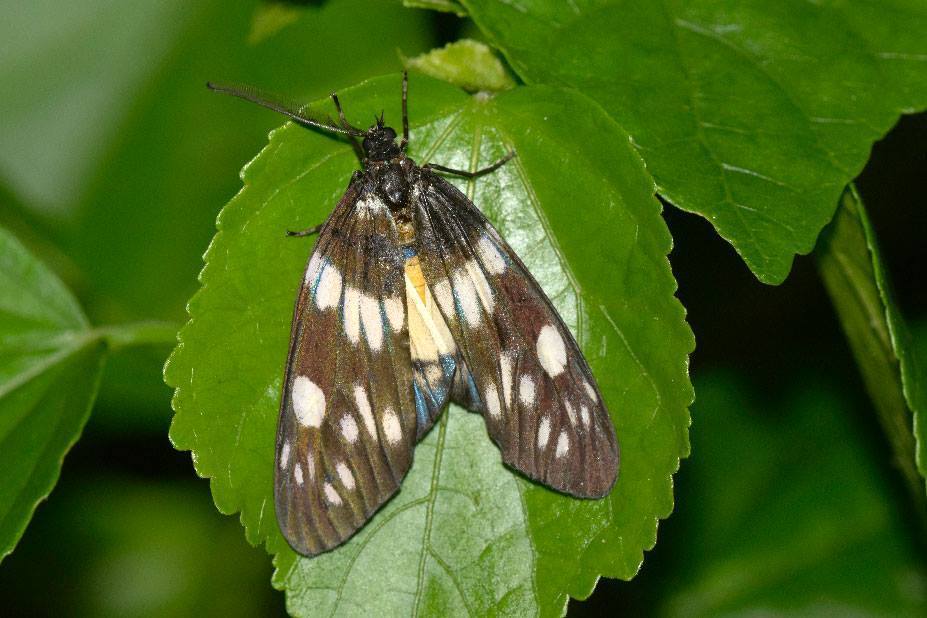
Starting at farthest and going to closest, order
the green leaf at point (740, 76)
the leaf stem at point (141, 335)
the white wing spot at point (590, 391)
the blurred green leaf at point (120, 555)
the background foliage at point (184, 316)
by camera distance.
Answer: the blurred green leaf at point (120, 555) < the background foliage at point (184, 316) < the leaf stem at point (141, 335) < the white wing spot at point (590, 391) < the green leaf at point (740, 76)

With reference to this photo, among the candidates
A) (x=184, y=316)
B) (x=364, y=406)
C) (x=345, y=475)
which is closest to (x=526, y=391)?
(x=364, y=406)

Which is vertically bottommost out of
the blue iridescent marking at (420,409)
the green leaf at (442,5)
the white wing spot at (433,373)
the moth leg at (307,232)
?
the blue iridescent marking at (420,409)

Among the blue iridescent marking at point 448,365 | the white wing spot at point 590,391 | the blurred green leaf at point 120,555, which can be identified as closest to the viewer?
the white wing spot at point 590,391

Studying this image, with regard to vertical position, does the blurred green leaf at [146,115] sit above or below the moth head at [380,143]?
below

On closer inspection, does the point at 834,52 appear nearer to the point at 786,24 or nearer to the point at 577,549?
the point at 786,24

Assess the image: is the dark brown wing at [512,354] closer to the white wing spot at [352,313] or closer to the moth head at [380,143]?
the moth head at [380,143]

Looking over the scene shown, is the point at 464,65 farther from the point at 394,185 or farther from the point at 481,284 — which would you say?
the point at 481,284

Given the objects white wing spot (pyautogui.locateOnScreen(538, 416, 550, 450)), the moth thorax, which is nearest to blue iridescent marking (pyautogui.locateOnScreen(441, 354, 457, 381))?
white wing spot (pyautogui.locateOnScreen(538, 416, 550, 450))

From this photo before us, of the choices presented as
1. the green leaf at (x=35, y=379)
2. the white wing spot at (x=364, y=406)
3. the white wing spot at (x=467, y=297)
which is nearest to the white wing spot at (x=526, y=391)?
the white wing spot at (x=467, y=297)
